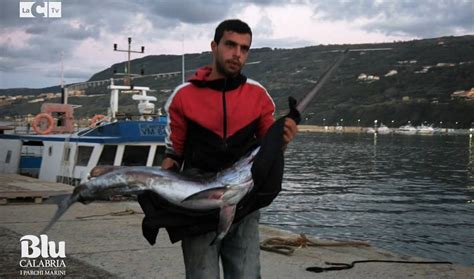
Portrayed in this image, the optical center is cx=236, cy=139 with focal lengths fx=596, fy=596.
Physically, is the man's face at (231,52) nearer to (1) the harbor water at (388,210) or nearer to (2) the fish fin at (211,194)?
(2) the fish fin at (211,194)

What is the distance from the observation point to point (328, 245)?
9.64 metres

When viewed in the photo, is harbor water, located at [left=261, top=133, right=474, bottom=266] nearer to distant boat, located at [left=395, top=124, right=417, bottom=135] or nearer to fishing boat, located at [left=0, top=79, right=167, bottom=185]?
fishing boat, located at [left=0, top=79, right=167, bottom=185]

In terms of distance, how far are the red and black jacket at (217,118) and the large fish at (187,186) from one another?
0.19m

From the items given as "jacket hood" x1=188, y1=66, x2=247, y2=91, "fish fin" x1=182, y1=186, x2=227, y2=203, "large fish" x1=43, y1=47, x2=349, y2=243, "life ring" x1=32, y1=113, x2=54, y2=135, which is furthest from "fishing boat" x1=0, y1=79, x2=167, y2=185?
"fish fin" x1=182, y1=186, x2=227, y2=203

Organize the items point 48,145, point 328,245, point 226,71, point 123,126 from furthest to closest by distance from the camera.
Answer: point 48,145 < point 123,126 < point 328,245 < point 226,71

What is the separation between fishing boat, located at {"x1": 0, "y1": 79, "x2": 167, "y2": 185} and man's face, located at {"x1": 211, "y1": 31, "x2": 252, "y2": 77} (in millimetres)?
15671

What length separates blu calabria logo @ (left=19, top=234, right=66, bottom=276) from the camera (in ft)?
22.4

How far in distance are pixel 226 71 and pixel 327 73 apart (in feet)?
1.96

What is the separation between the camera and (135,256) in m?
8.04

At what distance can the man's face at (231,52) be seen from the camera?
351cm

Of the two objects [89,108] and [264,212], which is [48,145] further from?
[89,108]

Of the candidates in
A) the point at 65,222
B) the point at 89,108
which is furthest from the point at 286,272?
the point at 89,108

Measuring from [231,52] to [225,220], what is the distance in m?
0.99

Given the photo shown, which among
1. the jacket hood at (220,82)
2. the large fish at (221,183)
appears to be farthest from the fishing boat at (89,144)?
the large fish at (221,183)
